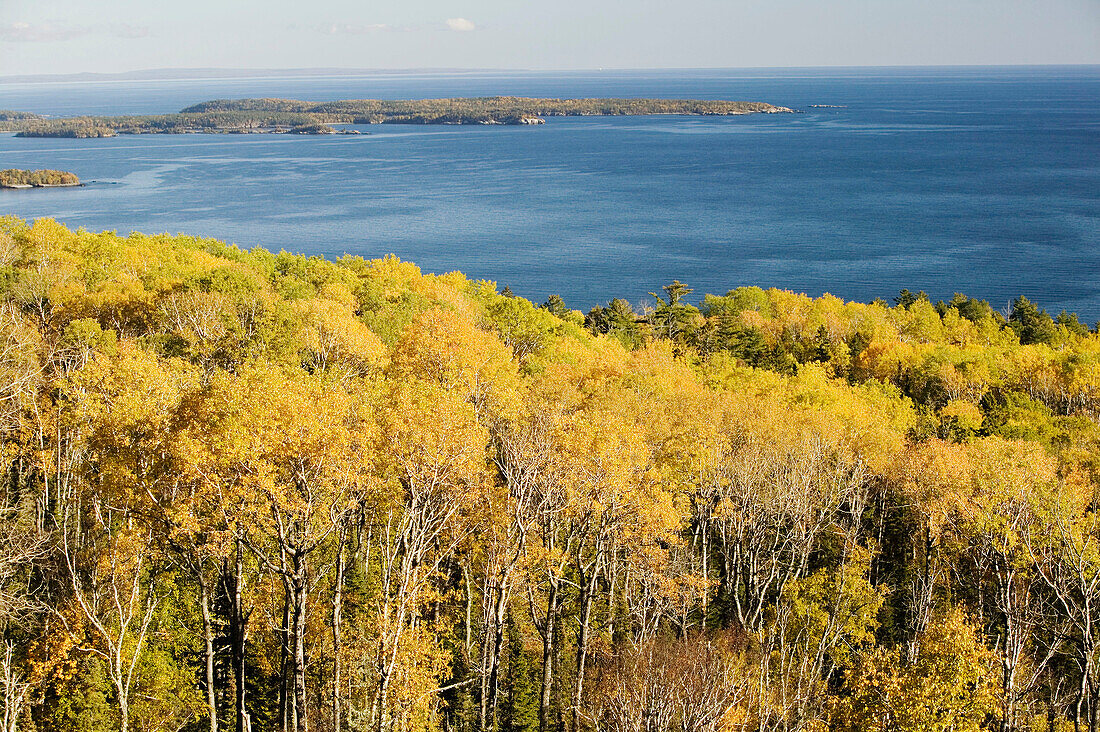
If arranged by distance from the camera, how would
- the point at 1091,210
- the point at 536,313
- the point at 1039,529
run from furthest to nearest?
the point at 1091,210 < the point at 536,313 < the point at 1039,529

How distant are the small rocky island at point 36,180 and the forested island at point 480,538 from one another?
156 meters

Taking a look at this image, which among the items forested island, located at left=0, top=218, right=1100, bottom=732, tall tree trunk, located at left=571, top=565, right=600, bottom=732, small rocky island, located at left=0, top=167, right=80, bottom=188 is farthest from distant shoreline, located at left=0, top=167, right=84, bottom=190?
tall tree trunk, located at left=571, top=565, right=600, bottom=732

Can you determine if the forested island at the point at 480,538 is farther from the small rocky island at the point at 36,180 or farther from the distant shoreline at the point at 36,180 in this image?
the small rocky island at the point at 36,180

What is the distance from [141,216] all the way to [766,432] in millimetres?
136378

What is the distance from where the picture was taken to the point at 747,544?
38.2 m

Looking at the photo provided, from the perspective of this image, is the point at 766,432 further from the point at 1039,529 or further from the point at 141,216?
the point at 141,216

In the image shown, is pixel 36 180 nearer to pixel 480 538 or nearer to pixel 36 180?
pixel 36 180

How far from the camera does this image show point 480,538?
91.4ft

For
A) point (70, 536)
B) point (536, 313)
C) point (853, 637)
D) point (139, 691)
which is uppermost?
point (536, 313)

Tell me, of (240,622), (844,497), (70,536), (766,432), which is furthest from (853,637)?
(70,536)

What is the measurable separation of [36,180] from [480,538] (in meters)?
192

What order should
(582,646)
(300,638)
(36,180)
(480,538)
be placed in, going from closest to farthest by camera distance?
1. (300,638)
2. (582,646)
3. (480,538)
4. (36,180)

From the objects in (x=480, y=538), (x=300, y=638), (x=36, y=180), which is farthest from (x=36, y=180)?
(x=300, y=638)

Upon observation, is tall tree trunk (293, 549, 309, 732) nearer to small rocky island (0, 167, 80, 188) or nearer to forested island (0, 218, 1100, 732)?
forested island (0, 218, 1100, 732)
